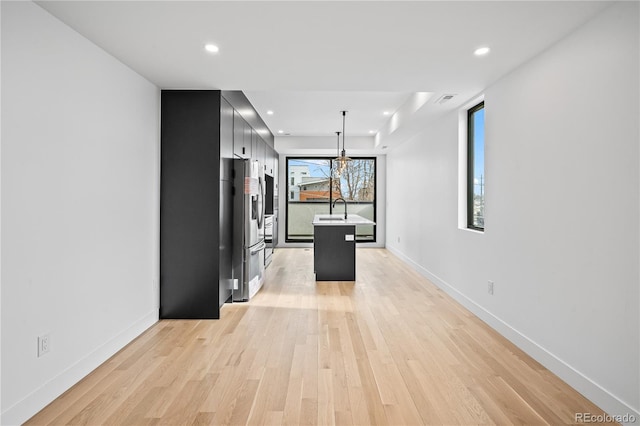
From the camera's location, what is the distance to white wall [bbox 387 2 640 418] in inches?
80.4

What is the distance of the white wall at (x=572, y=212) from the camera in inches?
80.4

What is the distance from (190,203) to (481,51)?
9.53 ft

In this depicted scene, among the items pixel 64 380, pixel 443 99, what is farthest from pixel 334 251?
pixel 64 380

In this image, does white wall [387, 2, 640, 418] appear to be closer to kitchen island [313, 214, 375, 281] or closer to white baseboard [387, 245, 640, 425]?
white baseboard [387, 245, 640, 425]

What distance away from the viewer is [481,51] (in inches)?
110

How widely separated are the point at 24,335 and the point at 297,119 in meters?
5.38

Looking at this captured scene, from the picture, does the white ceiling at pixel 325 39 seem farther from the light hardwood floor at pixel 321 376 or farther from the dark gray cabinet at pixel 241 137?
the light hardwood floor at pixel 321 376

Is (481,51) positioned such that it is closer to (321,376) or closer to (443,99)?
(443,99)

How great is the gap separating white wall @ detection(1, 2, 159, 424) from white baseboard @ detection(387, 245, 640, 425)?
10.7 ft

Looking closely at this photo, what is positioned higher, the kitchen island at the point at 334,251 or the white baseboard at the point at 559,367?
the kitchen island at the point at 334,251

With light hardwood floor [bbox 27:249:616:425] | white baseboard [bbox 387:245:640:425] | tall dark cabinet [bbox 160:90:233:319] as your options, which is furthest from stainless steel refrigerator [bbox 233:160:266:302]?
white baseboard [bbox 387:245:640:425]

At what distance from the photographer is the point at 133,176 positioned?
3.21 metres

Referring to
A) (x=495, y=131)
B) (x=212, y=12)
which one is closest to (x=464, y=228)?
(x=495, y=131)

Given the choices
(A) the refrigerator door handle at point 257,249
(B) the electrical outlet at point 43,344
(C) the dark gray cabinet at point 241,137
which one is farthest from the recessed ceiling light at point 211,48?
(A) the refrigerator door handle at point 257,249
